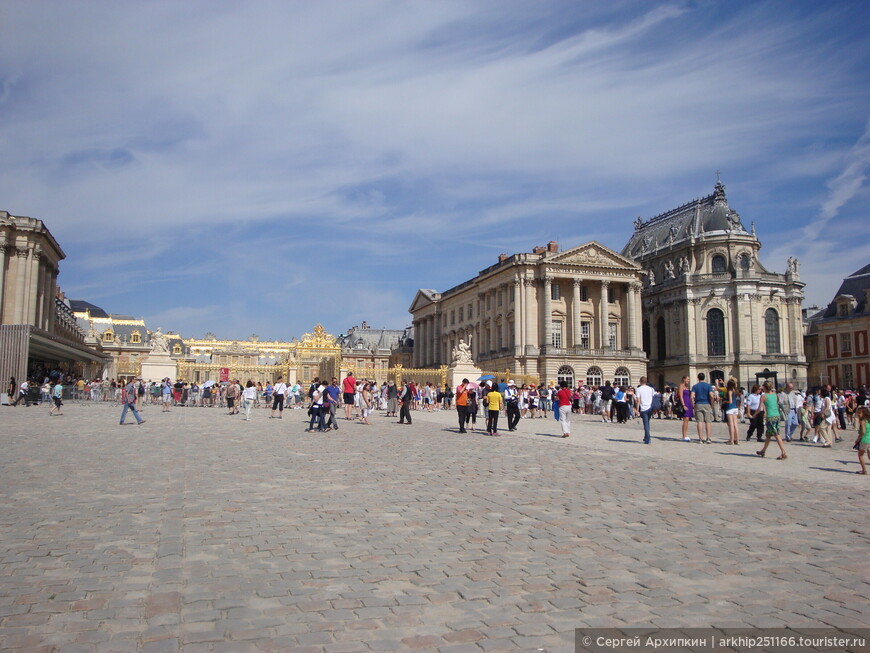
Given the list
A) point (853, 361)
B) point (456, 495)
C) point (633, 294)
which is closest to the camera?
point (456, 495)

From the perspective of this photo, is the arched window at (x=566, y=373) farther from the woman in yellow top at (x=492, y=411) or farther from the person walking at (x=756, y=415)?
the woman in yellow top at (x=492, y=411)

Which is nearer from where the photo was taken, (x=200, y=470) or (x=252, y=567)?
(x=252, y=567)

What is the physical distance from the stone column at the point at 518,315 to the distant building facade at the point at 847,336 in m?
32.7

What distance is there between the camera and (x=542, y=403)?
121 feet

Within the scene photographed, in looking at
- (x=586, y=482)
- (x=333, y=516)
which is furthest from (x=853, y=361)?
(x=333, y=516)

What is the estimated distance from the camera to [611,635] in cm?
427


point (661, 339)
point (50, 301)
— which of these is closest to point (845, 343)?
point (661, 339)

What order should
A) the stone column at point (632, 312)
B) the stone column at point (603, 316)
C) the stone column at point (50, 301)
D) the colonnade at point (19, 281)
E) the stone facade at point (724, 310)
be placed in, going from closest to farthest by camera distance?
the colonnade at point (19, 281)
the stone column at point (50, 301)
the stone column at point (603, 316)
the stone column at point (632, 312)
the stone facade at point (724, 310)

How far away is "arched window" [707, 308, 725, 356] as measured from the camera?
6575 cm

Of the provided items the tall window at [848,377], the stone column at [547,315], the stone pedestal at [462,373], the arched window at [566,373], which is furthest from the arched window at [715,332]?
the stone pedestal at [462,373]

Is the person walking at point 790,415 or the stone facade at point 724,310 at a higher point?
the stone facade at point 724,310

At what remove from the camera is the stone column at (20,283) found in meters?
46.0

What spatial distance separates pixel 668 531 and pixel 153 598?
16.0 ft

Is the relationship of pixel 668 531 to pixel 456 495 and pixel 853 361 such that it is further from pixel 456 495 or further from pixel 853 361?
pixel 853 361
